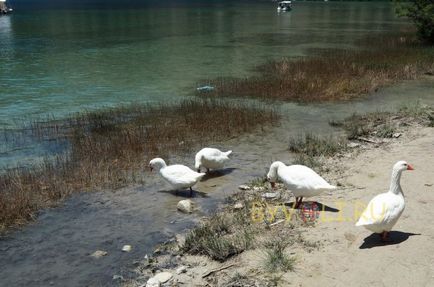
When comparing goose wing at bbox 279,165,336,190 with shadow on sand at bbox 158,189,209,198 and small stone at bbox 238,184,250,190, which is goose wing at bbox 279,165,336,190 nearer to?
small stone at bbox 238,184,250,190

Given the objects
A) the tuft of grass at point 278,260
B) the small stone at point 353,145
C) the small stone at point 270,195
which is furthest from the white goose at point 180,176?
the small stone at point 353,145

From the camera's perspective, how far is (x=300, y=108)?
19625 mm

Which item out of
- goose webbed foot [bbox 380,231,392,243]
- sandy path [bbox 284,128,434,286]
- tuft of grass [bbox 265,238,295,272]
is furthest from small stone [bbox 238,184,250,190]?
goose webbed foot [bbox 380,231,392,243]

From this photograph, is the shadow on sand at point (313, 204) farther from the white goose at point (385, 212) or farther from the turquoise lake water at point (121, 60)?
the turquoise lake water at point (121, 60)

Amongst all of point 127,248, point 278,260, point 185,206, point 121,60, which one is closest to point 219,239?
point 278,260

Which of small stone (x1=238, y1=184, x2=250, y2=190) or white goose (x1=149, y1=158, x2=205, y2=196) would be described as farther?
small stone (x1=238, y1=184, x2=250, y2=190)

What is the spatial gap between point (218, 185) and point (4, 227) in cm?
496

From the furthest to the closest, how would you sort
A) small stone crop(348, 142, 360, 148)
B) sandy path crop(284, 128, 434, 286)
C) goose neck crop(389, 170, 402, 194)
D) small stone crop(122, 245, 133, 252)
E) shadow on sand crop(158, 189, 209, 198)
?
small stone crop(348, 142, 360, 148), shadow on sand crop(158, 189, 209, 198), small stone crop(122, 245, 133, 252), goose neck crop(389, 170, 402, 194), sandy path crop(284, 128, 434, 286)

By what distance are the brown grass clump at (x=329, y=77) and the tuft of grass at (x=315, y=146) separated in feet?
21.1

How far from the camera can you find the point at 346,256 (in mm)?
7148

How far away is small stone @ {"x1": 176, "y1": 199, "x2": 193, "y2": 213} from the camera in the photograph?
10258mm

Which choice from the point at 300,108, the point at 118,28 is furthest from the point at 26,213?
the point at 118,28

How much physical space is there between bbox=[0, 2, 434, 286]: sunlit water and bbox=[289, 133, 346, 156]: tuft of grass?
1.72ft

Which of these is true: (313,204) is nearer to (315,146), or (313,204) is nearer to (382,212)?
(382,212)
